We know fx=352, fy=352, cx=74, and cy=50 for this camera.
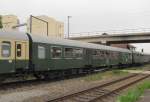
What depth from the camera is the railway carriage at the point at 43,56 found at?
18750 mm

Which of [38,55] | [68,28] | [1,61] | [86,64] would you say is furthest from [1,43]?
[68,28]

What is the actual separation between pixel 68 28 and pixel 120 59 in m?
26.3

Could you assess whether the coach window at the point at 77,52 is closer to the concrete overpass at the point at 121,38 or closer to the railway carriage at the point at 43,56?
the railway carriage at the point at 43,56

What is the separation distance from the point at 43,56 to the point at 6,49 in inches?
164

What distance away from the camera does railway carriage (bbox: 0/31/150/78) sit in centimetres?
1875

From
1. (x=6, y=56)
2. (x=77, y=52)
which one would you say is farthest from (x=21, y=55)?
(x=77, y=52)

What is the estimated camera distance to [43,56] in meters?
22.4

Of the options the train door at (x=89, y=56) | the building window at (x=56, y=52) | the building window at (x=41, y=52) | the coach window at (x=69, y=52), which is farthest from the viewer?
the train door at (x=89, y=56)

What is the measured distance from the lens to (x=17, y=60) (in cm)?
1938

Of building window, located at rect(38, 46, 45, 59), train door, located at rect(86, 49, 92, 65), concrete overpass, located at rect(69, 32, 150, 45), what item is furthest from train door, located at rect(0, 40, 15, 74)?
concrete overpass, located at rect(69, 32, 150, 45)

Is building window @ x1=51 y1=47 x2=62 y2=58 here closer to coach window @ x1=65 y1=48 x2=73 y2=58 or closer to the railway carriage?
the railway carriage

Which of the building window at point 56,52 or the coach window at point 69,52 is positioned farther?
the coach window at point 69,52

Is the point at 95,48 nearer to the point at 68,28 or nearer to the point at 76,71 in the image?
the point at 76,71

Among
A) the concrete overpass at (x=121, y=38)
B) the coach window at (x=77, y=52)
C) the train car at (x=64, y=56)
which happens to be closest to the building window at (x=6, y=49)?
the train car at (x=64, y=56)
